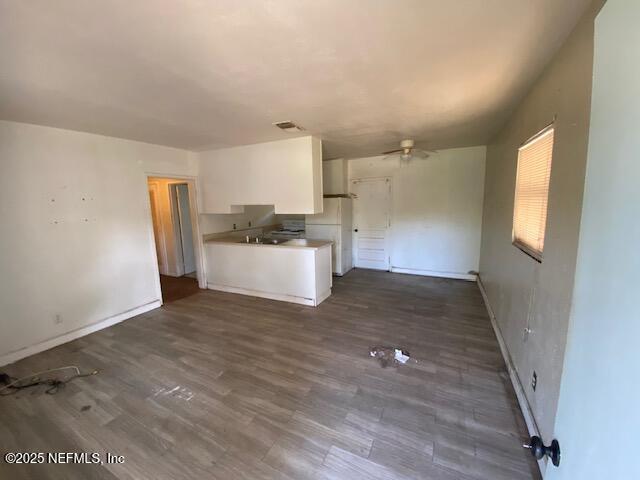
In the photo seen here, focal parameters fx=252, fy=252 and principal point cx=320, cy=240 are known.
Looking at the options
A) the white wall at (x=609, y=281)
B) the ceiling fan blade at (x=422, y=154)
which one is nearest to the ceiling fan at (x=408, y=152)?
the ceiling fan blade at (x=422, y=154)

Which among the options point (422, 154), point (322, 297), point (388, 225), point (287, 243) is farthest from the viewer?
point (388, 225)

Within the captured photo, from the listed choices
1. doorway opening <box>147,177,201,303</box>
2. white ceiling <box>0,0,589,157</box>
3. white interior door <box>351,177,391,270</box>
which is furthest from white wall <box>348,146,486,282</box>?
doorway opening <box>147,177,201,303</box>

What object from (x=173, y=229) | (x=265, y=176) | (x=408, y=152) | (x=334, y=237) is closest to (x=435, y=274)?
(x=334, y=237)

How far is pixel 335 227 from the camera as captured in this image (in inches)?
207

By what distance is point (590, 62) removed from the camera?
46.3 inches

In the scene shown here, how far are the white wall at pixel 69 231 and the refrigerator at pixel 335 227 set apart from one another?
9.61ft

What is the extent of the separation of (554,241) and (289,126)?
106 inches

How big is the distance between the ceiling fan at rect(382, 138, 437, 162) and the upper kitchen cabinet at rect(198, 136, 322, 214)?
4.45ft

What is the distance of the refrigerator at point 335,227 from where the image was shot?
520cm

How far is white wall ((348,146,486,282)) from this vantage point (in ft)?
15.4

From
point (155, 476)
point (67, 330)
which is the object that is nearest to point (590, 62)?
point (155, 476)

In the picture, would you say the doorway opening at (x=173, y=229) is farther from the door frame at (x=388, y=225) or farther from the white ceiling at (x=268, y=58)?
the door frame at (x=388, y=225)

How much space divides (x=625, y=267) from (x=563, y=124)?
1.32 meters

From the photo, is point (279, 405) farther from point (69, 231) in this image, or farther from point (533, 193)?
point (69, 231)
